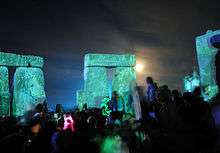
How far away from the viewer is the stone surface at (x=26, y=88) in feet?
59.8

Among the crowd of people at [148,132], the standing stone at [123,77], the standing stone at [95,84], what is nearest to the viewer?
the crowd of people at [148,132]

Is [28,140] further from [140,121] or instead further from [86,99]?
[86,99]

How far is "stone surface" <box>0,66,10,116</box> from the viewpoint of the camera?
58.7 ft

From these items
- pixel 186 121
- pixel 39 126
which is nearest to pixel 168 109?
pixel 186 121

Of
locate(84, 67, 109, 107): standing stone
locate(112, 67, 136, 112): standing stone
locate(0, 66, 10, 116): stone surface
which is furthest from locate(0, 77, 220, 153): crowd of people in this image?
locate(112, 67, 136, 112): standing stone

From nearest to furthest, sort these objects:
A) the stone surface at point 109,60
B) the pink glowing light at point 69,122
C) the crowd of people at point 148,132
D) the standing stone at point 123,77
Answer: the crowd of people at point 148,132
the pink glowing light at point 69,122
the stone surface at point 109,60
the standing stone at point 123,77

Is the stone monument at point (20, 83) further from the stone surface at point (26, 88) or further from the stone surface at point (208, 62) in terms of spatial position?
the stone surface at point (208, 62)

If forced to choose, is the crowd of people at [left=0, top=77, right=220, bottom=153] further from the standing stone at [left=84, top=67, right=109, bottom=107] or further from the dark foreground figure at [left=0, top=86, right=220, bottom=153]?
the standing stone at [left=84, top=67, right=109, bottom=107]

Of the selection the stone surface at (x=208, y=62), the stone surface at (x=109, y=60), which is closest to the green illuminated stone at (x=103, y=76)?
the stone surface at (x=109, y=60)

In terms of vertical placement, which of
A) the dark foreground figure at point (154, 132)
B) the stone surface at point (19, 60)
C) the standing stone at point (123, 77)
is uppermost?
the stone surface at point (19, 60)

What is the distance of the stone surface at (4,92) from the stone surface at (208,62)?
1180 cm

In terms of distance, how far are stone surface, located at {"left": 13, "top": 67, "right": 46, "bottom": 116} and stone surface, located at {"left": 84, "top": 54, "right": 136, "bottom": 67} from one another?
3.27 meters

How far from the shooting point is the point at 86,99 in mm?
19844

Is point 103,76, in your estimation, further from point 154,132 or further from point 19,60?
point 154,132
